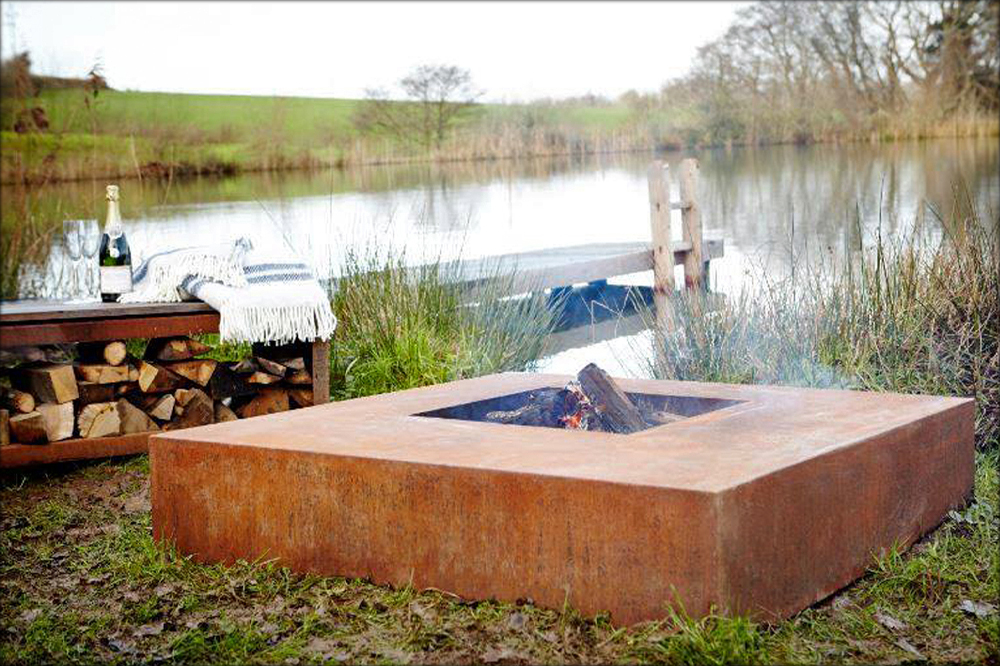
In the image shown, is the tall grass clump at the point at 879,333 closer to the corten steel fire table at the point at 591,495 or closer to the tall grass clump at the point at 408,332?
the tall grass clump at the point at 408,332

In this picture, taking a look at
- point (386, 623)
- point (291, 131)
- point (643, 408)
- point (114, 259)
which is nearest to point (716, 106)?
point (291, 131)

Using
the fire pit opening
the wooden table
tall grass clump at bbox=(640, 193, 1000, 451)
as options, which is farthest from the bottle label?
tall grass clump at bbox=(640, 193, 1000, 451)

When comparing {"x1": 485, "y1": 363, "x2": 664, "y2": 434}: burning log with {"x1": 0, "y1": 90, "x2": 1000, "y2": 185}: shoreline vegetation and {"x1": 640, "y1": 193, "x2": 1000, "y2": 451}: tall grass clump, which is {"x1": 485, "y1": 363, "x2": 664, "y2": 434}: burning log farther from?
{"x1": 0, "y1": 90, "x2": 1000, "y2": 185}: shoreline vegetation

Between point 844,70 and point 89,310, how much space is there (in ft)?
59.7

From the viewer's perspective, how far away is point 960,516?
3.31m

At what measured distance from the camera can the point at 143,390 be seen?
449cm

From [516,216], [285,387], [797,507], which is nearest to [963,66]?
[516,216]

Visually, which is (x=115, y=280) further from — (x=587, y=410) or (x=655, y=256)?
(x=655, y=256)

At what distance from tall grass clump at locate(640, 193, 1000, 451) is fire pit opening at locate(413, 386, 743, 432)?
1.22 m

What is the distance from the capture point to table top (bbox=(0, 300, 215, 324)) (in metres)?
4.16

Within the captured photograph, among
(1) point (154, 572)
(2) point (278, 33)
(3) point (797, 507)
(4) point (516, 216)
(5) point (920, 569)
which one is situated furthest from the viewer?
(4) point (516, 216)

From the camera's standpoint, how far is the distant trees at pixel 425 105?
63.6 feet

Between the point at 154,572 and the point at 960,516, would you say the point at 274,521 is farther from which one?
the point at 960,516

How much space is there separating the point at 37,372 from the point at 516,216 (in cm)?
1207
